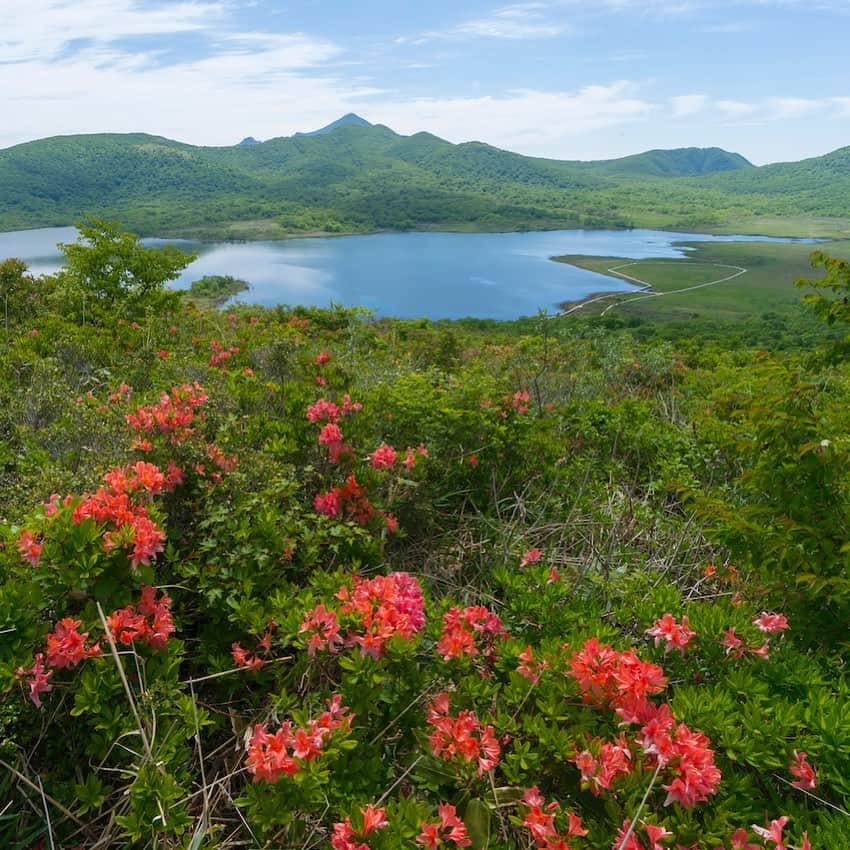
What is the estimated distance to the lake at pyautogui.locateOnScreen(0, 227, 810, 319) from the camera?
46906mm

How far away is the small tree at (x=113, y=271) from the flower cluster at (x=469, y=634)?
11.3 metres

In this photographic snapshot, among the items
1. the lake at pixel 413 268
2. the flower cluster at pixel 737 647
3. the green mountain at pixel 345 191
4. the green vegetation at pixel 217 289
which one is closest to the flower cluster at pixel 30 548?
the flower cluster at pixel 737 647

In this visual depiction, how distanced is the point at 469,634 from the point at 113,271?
1320 cm

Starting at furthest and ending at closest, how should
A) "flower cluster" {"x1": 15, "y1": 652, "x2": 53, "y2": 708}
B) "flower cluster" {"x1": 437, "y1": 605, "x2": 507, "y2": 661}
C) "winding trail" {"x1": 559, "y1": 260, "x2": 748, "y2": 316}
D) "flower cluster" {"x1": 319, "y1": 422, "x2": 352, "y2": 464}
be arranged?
→ "winding trail" {"x1": 559, "y1": 260, "x2": 748, "y2": 316} → "flower cluster" {"x1": 319, "y1": 422, "x2": 352, "y2": 464} → "flower cluster" {"x1": 437, "y1": 605, "x2": 507, "y2": 661} → "flower cluster" {"x1": 15, "y1": 652, "x2": 53, "y2": 708}

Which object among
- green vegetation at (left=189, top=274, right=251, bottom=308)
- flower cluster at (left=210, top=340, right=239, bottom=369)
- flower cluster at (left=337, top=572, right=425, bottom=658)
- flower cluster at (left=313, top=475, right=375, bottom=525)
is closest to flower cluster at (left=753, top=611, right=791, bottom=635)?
flower cluster at (left=337, top=572, right=425, bottom=658)

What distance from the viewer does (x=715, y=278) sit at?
64625mm

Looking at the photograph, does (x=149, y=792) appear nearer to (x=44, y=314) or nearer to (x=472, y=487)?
(x=472, y=487)

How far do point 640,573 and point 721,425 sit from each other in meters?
2.03

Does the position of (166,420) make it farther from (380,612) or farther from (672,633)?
(672,633)

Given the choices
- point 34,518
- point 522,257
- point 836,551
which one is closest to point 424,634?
point 34,518

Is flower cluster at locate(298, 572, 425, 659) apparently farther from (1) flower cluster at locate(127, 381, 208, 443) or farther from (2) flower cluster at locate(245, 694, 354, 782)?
(1) flower cluster at locate(127, 381, 208, 443)

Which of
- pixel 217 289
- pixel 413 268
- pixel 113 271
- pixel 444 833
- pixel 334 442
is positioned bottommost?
pixel 444 833

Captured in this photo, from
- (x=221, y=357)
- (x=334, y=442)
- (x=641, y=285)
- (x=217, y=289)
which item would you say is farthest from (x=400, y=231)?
(x=334, y=442)

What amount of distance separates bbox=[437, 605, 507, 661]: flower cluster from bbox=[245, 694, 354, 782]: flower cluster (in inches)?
14.7
